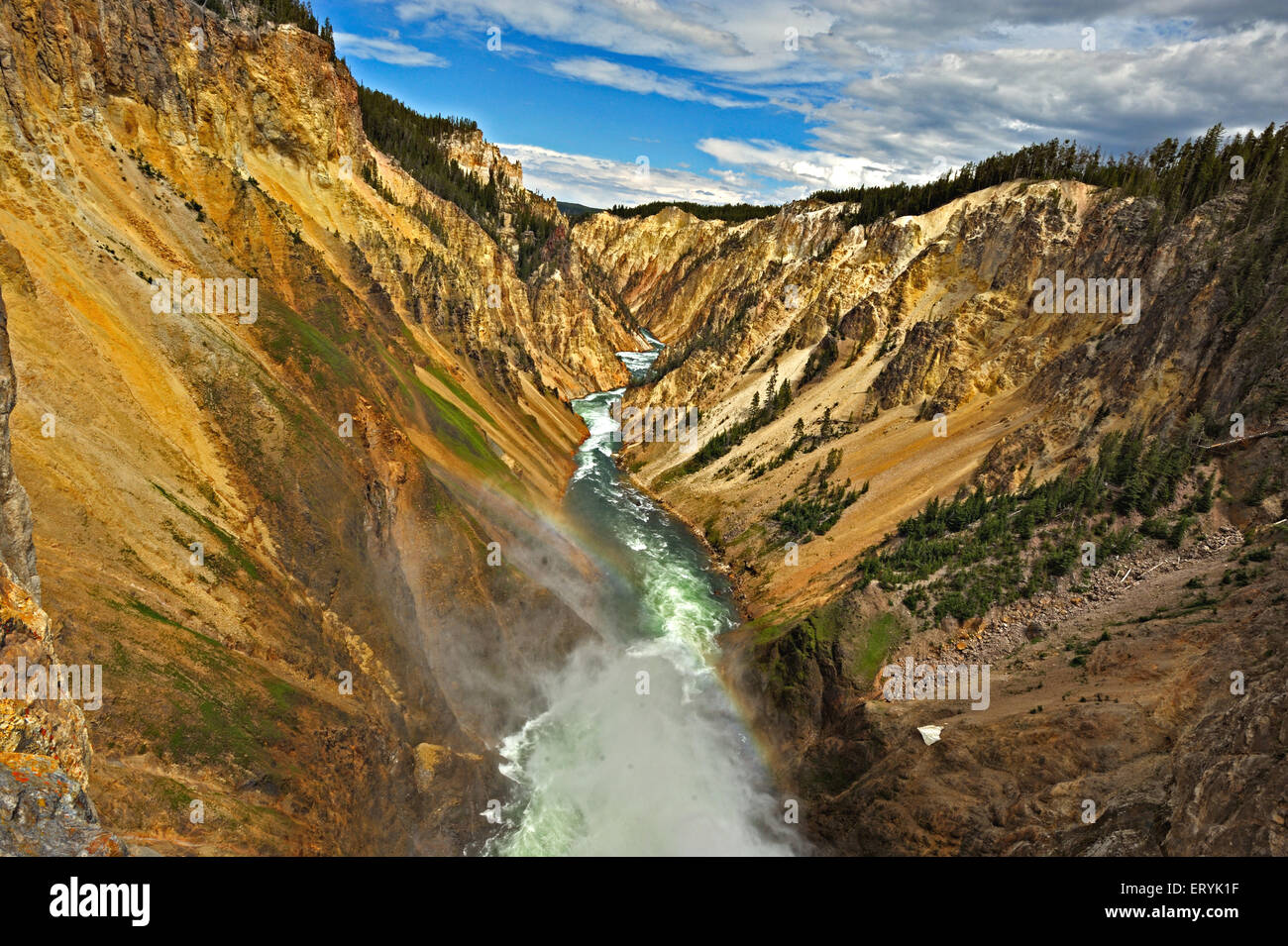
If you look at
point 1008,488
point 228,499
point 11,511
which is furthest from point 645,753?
point 1008,488

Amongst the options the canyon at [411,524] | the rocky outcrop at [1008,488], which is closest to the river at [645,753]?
the canyon at [411,524]

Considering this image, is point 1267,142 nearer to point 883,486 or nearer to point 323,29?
point 883,486

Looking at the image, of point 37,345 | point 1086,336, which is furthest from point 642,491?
point 37,345

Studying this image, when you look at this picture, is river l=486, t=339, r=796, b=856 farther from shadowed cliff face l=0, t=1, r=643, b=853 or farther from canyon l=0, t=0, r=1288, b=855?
shadowed cliff face l=0, t=1, r=643, b=853

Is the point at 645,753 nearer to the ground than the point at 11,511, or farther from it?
nearer to the ground

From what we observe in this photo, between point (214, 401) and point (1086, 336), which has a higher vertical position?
point (1086, 336)

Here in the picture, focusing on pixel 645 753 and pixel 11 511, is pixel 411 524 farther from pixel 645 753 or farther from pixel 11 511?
pixel 11 511

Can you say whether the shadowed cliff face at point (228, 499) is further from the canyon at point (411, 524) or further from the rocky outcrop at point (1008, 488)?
the rocky outcrop at point (1008, 488)
